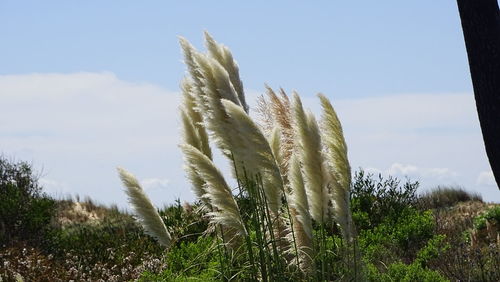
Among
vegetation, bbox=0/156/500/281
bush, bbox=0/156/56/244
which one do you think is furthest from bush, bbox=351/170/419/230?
bush, bbox=0/156/56/244

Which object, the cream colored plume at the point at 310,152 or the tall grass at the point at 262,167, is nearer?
the tall grass at the point at 262,167

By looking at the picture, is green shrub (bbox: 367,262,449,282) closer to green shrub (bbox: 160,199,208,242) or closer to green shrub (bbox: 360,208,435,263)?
green shrub (bbox: 360,208,435,263)

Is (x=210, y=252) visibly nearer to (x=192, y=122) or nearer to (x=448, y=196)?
(x=192, y=122)

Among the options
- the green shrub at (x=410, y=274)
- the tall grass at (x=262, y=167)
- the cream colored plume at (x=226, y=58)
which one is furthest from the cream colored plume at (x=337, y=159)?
the green shrub at (x=410, y=274)

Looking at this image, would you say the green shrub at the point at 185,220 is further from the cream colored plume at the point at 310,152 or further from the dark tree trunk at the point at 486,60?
the cream colored plume at the point at 310,152

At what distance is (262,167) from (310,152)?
330 mm

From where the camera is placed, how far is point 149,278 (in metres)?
7.14

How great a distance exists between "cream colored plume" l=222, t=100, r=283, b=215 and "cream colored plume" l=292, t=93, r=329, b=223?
0.21m

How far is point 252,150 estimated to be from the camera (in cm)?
507

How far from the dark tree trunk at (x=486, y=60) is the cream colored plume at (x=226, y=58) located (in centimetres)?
460

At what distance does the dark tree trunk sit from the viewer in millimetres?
9547

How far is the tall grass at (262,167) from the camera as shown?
5074mm

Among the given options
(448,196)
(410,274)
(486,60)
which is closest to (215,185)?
(410,274)

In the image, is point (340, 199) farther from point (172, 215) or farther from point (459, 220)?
point (459, 220)
